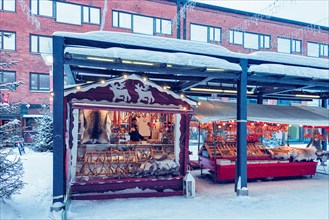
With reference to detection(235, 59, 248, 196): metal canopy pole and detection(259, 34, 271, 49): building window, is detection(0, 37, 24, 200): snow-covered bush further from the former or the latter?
detection(259, 34, 271, 49): building window

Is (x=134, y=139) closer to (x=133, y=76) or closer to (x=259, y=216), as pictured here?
(x=133, y=76)

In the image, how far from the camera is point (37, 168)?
466 inches

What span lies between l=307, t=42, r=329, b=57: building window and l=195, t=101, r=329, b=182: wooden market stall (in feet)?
71.9

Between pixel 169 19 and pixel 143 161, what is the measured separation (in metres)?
18.9

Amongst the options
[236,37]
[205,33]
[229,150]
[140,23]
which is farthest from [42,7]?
[229,150]

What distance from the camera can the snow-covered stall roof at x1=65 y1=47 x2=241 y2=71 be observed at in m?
6.58

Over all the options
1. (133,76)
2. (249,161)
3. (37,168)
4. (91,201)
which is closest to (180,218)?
(91,201)

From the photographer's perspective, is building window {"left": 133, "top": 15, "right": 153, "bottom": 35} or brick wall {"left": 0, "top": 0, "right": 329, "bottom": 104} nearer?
brick wall {"left": 0, "top": 0, "right": 329, "bottom": 104}

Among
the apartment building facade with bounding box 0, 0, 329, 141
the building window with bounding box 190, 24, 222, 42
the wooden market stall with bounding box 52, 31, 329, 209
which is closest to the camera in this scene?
the wooden market stall with bounding box 52, 31, 329, 209

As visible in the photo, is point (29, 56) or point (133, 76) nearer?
point (133, 76)

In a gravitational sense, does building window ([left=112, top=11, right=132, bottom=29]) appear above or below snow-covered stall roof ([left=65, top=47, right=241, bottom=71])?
above

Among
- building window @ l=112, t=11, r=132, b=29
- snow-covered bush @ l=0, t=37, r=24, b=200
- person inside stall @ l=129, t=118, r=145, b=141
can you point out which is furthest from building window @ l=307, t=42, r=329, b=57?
snow-covered bush @ l=0, t=37, r=24, b=200

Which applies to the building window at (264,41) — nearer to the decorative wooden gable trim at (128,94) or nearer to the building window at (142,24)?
the building window at (142,24)

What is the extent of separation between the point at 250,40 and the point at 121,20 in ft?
45.9
